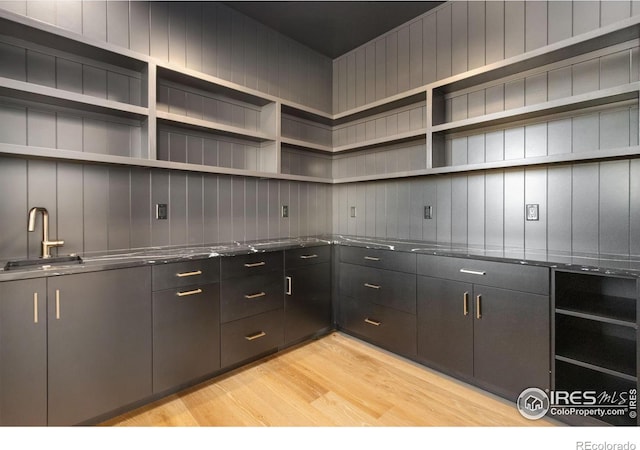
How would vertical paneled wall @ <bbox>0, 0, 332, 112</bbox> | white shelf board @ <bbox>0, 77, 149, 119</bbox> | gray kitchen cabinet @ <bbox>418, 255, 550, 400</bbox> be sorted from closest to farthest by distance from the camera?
white shelf board @ <bbox>0, 77, 149, 119</bbox> < gray kitchen cabinet @ <bbox>418, 255, 550, 400</bbox> < vertical paneled wall @ <bbox>0, 0, 332, 112</bbox>

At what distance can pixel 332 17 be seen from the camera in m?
2.80

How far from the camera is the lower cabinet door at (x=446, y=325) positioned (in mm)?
2016

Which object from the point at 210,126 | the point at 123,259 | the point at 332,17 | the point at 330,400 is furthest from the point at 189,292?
the point at 332,17

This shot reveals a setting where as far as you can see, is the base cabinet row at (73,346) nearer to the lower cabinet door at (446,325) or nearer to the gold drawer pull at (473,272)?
the lower cabinet door at (446,325)

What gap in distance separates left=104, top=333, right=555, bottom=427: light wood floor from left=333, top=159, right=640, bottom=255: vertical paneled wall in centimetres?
111

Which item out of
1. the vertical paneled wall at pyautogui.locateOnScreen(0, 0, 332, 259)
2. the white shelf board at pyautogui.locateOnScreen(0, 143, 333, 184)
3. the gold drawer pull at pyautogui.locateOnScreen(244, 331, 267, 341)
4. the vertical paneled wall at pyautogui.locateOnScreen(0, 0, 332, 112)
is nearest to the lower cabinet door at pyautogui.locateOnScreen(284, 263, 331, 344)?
the gold drawer pull at pyautogui.locateOnScreen(244, 331, 267, 341)

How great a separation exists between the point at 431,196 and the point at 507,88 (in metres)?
0.98

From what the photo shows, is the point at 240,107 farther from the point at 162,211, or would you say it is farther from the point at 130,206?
the point at 130,206

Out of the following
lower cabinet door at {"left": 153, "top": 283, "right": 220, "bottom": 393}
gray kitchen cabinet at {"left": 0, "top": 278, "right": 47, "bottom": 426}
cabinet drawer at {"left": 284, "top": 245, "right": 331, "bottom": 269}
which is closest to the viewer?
gray kitchen cabinet at {"left": 0, "top": 278, "right": 47, "bottom": 426}

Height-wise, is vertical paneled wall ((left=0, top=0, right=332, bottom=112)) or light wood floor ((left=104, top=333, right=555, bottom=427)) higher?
vertical paneled wall ((left=0, top=0, right=332, bottom=112))

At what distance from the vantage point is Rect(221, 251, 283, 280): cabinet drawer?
2145 millimetres

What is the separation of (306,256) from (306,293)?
12.8 inches

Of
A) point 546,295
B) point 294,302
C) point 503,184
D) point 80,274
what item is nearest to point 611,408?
point 546,295

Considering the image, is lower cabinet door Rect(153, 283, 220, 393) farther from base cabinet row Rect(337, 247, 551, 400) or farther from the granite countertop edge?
base cabinet row Rect(337, 247, 551, 400)
